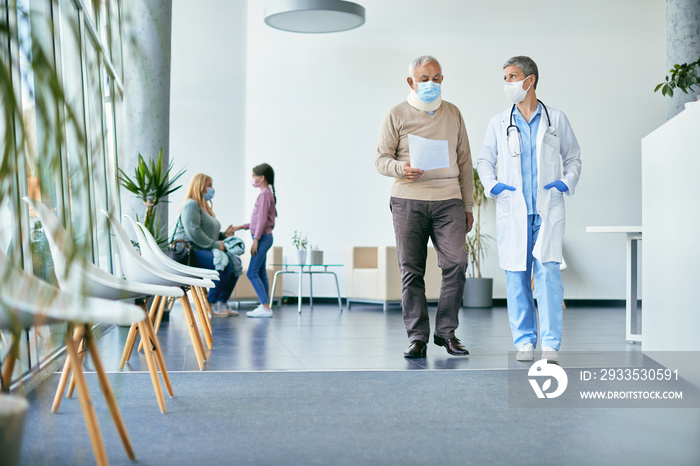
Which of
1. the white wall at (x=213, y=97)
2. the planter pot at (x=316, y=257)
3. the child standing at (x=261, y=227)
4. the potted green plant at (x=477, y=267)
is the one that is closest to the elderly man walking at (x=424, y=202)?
the child standing at (x=261, y=227)

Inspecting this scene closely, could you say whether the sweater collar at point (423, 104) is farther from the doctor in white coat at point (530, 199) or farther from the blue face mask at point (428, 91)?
the doctor in white coat at point (530, 199)

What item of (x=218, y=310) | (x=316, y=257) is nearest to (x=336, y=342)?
(x=218, y=310)

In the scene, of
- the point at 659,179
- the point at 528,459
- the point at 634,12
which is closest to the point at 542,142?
the point at 659,179

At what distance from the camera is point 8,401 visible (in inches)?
35.2

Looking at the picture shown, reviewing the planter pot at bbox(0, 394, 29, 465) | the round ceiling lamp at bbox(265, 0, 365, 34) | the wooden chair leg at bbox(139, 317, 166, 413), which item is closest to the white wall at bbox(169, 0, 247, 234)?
the round ceiling lamp at bbox(265, 0, 365, 34)

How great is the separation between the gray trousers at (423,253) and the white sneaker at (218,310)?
311cm

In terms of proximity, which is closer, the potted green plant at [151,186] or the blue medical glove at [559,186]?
the blue medical glove at [559,186]

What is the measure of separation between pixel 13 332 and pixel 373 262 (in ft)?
26.4

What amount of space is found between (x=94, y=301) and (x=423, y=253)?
2.34 metres

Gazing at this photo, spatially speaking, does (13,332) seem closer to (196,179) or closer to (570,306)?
(196,179)

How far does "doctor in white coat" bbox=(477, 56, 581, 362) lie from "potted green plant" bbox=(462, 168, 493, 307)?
4423mm

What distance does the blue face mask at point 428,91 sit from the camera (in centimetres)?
378

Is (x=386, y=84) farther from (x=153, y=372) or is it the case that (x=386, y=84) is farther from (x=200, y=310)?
(x=153, y=372)

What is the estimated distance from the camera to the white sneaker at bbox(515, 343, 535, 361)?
11.9ft
